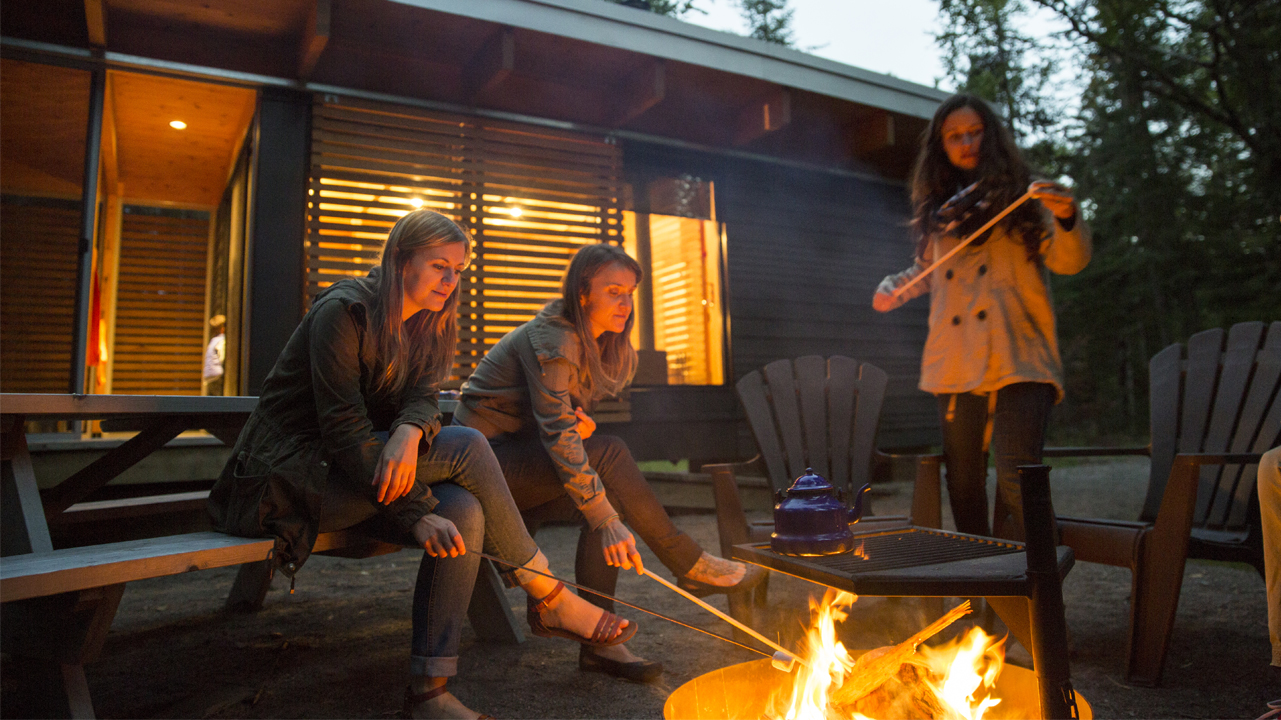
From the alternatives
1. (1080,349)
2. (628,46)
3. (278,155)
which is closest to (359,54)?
(278,155)

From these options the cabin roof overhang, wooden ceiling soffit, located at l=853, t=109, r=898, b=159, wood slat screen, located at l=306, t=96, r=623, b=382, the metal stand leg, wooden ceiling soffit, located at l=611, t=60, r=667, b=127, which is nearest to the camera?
the metal stand leg

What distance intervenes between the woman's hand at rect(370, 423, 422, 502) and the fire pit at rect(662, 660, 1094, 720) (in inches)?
27.4

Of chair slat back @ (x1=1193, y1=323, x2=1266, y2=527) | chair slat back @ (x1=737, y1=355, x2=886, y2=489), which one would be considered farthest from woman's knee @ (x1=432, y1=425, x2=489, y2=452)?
chair slat back @ (x1=1193, y1=323, x2=1266, y2=527)

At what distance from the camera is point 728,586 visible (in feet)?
7.63

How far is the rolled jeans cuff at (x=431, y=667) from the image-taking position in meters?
1.75

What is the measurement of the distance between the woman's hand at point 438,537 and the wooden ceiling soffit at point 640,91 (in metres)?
4.01

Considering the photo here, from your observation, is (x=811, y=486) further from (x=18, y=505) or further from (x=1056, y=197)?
(x=18, y=505)

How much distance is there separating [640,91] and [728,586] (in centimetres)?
400

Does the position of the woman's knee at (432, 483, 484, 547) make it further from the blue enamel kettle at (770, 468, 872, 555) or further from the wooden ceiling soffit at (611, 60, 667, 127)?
the wooden ceiling soffit at (611, 60, 667, 127)

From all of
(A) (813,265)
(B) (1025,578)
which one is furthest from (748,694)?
(A) (813,265)

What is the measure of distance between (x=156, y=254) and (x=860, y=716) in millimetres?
8672

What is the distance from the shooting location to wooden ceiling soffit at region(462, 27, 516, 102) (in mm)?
4594

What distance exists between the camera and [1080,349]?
16.6 metres

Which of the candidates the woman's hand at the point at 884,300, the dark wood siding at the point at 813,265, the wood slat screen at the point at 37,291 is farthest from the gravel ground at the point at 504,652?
the dark wood siding at the point at 813,265
